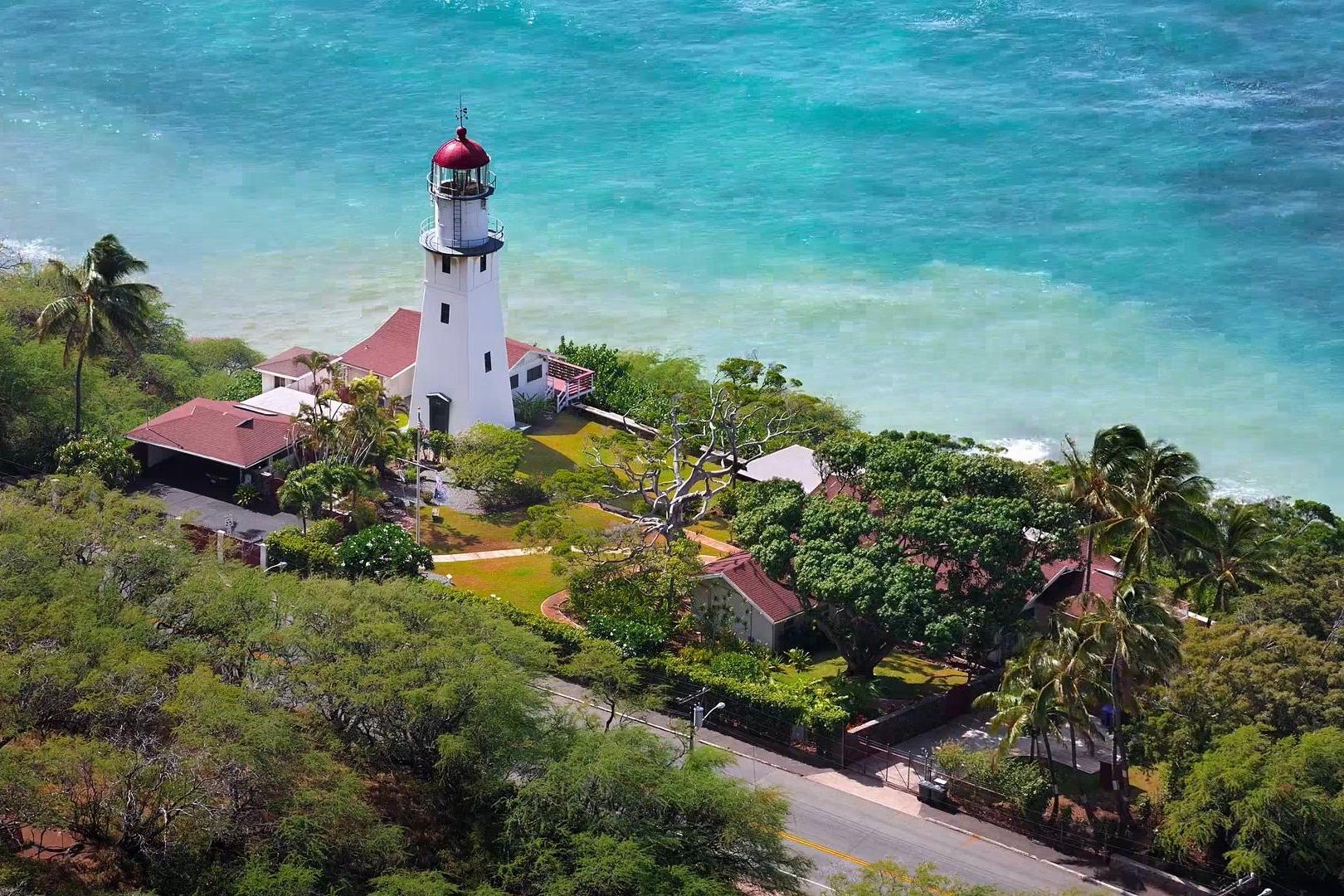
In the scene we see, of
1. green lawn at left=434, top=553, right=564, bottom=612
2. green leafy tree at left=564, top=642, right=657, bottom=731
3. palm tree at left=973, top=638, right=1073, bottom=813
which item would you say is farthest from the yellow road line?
green lawn at left=434, top=553, right=564, bottom=612

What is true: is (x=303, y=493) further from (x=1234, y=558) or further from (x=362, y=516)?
(x=1234, y=558)

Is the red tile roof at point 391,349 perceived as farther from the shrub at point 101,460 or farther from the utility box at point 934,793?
the utility box at point 934,793

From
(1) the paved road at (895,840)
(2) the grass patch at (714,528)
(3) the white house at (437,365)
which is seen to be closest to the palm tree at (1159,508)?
(1) the paved road at (895,840)

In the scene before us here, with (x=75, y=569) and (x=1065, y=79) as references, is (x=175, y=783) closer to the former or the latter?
(x=75, y=569)

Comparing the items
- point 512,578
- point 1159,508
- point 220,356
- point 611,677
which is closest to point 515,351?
point 512,578

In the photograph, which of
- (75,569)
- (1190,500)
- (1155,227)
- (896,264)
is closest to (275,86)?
(896,264)
